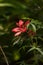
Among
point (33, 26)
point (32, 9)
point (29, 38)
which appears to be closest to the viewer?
point (33, 26)

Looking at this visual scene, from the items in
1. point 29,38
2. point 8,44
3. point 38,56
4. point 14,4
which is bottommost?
point 38,56

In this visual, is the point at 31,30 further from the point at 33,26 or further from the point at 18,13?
the point at 18,13

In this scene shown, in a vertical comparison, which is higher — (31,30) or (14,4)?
(14,4)

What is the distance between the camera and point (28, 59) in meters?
1.76

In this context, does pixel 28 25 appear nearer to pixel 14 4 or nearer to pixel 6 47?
pixel 6 47

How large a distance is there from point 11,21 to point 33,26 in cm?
51

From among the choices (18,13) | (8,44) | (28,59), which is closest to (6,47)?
(8,44)

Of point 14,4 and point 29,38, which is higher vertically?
point 14,4

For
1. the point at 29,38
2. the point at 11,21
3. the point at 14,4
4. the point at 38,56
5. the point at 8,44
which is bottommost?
the point at 38,56

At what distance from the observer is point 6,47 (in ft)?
5.83

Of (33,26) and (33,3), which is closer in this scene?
(33,26)

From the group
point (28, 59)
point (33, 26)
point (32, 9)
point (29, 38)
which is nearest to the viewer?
point (33, 26)

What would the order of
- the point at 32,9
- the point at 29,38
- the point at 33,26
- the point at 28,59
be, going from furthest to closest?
the point at 32,9 < the point at 28,59 < the point at 29,38 < the point at 33,26

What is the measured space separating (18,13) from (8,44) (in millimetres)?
303
